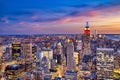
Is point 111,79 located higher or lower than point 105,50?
lower

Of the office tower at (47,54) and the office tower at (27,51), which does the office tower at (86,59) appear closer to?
the office tower at (47,54)

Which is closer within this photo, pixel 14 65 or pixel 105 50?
pixel 105 50

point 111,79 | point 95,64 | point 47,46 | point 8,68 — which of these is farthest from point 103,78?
point 8,68

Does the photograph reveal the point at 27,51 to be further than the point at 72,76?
Yes

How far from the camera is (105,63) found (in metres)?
9.88

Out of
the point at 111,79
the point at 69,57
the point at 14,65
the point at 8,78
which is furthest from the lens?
the point at 69,57

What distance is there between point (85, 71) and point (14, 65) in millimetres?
3257

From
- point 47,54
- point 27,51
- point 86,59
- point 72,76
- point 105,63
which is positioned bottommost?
point 72,76

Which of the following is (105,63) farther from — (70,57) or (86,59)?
(70,57)

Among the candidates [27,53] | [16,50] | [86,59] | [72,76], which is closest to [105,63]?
[86,59]

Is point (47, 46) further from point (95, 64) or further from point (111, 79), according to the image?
point (111, 79)

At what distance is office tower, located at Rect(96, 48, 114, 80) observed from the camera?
919 cm

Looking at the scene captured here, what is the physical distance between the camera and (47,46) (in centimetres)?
1134

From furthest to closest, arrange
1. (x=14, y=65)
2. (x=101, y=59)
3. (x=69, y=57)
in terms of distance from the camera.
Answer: (x=69, y=57) < (x=14, y=65) < (x=101, y=59)
